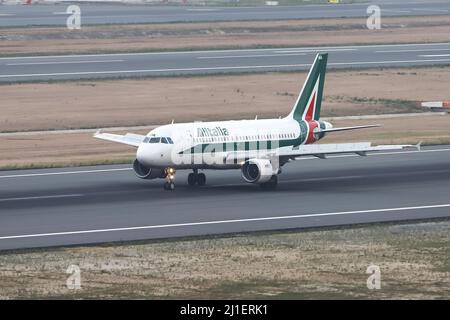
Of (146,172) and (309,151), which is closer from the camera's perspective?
(309,151)

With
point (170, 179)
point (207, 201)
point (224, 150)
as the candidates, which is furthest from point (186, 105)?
point (207, 201)

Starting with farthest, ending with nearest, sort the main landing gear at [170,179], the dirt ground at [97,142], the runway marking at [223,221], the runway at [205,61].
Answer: the runway at [205,61] < the dirt ground at [97,142] < the main landing gear at [170,179] < the runway marking at [223,221]

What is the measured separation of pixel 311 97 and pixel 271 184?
323 inches

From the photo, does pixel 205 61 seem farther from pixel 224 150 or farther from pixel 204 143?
pixel 204 143

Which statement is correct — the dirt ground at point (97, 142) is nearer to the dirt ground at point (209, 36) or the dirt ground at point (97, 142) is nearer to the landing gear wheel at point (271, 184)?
the landing gear wheel at point (271, 184)

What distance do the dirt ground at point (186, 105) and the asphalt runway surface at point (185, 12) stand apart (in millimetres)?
46900

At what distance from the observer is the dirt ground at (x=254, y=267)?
41969mm

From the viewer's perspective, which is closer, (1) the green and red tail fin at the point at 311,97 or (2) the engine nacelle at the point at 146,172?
(2) the engine nacelle at the point at 146,172

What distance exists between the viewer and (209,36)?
482ft

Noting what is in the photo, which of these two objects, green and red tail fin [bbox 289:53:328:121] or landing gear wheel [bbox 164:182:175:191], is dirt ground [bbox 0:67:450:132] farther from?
landing gear wheel [bbox 164:182:175:191]

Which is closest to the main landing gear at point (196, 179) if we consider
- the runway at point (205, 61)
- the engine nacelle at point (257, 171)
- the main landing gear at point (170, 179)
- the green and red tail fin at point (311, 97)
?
the main landing gear at point (170, 179)

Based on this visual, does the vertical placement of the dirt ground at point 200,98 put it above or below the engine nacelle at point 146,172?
above

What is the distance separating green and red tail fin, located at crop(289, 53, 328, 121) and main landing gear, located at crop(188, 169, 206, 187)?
286 inches

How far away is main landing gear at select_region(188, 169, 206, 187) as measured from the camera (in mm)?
66375
